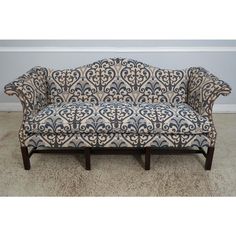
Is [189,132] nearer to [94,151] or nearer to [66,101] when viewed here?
[94,151]

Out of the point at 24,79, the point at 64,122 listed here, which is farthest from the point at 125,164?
the point at 24,79

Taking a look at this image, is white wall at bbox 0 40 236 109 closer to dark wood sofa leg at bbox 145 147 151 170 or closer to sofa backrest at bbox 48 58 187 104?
sofa backrest at bbox 48 58 187 104

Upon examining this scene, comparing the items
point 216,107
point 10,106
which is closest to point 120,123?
point 216,107

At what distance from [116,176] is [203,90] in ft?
3.35

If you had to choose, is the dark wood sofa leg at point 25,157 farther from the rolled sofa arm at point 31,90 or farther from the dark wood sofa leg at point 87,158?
the dark wood sofa leg at point 87,158

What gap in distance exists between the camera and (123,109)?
210cm

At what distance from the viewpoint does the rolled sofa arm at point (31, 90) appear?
6.48 feet

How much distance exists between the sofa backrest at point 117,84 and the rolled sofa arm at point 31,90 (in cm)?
10

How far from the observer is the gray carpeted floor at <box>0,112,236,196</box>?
188cm

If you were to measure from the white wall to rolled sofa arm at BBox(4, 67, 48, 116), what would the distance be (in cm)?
77

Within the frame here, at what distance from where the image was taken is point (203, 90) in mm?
2150

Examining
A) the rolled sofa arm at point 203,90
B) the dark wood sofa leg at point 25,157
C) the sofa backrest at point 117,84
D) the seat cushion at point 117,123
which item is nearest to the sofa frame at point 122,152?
the dark wood sofa leg at point 25,157

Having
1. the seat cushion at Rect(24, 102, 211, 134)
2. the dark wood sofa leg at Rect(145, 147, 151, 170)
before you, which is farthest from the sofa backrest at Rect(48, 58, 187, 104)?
the dark wood sofa leg at Rect(145, 147, 151, 170)

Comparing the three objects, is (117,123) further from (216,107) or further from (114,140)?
(216,107)
